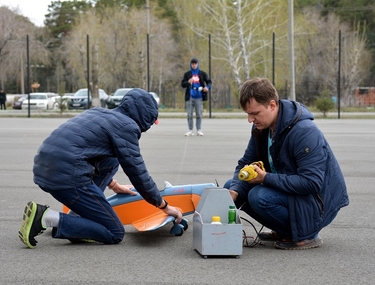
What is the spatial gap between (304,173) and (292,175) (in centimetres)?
11

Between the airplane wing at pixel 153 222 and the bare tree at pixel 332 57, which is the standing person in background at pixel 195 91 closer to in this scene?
the airplane wing at pixel 153 222

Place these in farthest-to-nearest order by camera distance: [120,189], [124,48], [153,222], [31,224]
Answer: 1. [124,48]
2. [120,189]
3. [153,222]
4. [31,224]

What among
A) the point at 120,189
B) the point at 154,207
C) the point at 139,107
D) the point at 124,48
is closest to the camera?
the point at 139,107

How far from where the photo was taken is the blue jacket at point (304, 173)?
529 centimetres

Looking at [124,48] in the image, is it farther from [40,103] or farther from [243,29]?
[243,29]

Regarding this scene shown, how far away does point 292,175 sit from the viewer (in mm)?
5340

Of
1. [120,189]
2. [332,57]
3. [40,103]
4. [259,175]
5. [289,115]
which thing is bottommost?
[120,189]

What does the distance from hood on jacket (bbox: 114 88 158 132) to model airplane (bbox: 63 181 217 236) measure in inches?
28.7

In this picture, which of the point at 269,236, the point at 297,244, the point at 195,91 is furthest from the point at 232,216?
the point at 195,91

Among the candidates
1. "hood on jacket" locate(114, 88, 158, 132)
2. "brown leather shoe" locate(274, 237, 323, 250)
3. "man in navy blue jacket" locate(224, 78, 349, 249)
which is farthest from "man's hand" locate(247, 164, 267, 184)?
"hood on jacket" locate(114, 88, 158, 132)

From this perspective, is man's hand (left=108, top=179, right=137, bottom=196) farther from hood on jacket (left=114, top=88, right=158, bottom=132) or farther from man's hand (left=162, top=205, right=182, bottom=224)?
hood on jacket (left=114, top=88, right=158, bottom=132)

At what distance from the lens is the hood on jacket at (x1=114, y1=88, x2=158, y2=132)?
5637 millimetres

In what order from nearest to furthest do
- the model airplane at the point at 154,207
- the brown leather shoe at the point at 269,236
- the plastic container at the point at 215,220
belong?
the plastic container at the point at 215,220 → the brown leather shoe at the point at 269,236 → the model airplane at the point at 154,207

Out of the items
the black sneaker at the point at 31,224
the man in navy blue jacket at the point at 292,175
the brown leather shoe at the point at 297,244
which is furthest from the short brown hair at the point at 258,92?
the black sneaker at the point at 31,224
